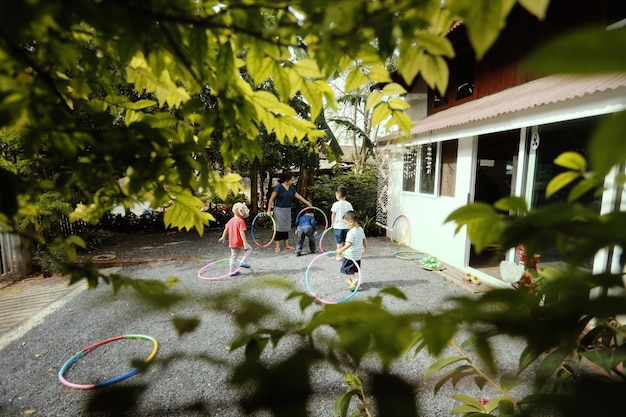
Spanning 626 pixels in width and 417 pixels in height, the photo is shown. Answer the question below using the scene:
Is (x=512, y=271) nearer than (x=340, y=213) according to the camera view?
Yes

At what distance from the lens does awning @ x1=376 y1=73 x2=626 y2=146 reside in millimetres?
3584

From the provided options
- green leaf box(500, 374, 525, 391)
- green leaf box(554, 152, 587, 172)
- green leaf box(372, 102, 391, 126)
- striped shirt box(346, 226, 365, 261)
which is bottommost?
striped shirt box(346, 226, 365, 261)

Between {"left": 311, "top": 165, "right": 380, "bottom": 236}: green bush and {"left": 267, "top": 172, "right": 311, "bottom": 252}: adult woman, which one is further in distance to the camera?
{"left": 311, "top": 165, "right": 380, "bottom": 236}: green bush

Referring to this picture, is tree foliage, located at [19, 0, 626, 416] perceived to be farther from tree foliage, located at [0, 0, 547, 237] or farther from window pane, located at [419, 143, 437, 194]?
window pane, located at [419, 143, 437, 194]

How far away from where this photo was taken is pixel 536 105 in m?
Answer: 4.23

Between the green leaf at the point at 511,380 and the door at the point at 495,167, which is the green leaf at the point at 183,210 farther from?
the door at the point at 495,167

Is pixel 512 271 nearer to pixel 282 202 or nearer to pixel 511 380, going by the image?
pixel 511 380

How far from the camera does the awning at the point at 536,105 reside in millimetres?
3584

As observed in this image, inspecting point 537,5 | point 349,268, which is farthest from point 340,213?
point 537,5

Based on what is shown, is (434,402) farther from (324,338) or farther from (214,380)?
(324,338)

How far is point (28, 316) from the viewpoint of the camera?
4.73 metres

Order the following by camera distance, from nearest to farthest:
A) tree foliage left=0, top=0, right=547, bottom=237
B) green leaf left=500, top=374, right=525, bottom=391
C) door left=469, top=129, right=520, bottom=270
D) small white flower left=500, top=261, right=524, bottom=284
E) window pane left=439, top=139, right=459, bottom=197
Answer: tree foliage left=0, top=0, right=547, bottom=237
green leaf left=500, top=374, right=525, bottom=391
small white flower left=500, top=261, right=524, bottom=284
window pane left=439, top=139, right=459, bottom=197
door left=469, top=129, right=520, bottom=270

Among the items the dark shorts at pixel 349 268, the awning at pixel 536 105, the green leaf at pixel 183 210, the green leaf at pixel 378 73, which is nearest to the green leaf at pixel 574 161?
the green leaf at pixel 378 73

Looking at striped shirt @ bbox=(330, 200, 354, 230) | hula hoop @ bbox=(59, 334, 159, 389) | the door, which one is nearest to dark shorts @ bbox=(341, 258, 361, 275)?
striped shirt @ bbox=(330, 200, 354, 230)
